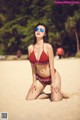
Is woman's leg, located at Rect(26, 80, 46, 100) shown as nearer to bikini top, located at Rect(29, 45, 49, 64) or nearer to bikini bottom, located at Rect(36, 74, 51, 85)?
bikini bottom, located at Rect(36, 74, 51, 85)

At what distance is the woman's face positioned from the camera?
73.2 inches

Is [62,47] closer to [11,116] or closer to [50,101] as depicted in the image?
[50,101]

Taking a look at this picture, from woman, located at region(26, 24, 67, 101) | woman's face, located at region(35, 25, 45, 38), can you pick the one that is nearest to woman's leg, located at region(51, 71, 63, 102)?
woman, located at region(26, 24, 67, 101)

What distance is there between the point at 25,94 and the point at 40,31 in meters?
0.39

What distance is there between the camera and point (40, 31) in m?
1.86

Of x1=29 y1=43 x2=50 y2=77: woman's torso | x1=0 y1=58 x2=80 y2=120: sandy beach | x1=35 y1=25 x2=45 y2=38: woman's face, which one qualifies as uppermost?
x1=35 y1=25 x2=45 y2=38: woman's face

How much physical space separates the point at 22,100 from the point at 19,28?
43cm

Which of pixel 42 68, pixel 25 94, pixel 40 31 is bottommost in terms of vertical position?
pixel 25 94

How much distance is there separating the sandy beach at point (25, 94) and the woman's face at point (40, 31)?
0.17 m

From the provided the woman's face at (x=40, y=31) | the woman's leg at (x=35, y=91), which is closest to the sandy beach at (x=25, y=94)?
the woman's leg at (x=35, y=91)

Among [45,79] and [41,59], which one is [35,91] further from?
[41,59]

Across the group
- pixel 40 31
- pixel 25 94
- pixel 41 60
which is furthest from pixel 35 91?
pixel 40 31

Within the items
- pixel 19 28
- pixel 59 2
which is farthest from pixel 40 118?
pixel 59 2

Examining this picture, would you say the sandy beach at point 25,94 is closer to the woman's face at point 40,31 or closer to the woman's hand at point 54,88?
the woman's hand at point 54,88
